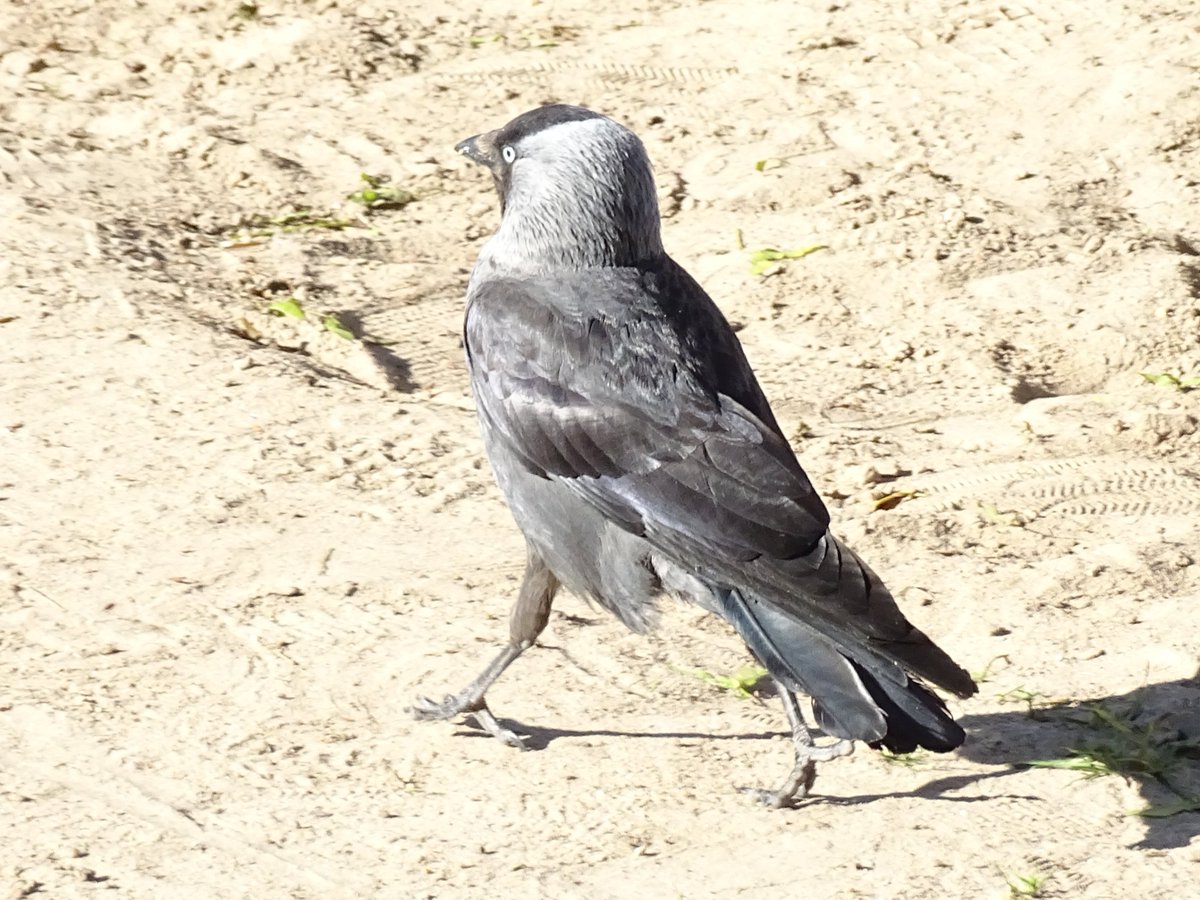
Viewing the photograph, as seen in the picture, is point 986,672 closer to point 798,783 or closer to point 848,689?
point 798,783

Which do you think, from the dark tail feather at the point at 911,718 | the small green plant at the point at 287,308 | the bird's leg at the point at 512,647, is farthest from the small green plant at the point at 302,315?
the dark tail feather at the point at 911,718

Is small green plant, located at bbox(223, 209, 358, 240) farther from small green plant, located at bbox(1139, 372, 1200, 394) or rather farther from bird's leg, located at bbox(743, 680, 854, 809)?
bird's leg, located at bbox(743, 680, 854, 809)

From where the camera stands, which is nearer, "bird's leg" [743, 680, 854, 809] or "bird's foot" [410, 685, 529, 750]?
"bird's leg" [743, 680, 854, 809]

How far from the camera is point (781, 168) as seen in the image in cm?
843

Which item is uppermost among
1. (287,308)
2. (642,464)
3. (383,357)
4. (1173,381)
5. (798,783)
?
(642,464)

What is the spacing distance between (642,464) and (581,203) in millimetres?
999

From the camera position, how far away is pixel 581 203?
5473mm

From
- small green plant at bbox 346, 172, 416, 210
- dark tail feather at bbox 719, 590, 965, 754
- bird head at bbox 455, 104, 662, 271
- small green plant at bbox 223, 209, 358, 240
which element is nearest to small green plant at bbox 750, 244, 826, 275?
small green plant at bbox 346, 172, 416, 210

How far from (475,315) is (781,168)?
3404mm

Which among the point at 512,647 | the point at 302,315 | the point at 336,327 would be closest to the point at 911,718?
the point at 512,647

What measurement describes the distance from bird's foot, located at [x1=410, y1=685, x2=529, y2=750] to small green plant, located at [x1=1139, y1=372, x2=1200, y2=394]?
3285 millimetres

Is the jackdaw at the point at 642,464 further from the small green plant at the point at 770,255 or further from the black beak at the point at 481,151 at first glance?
the small green plant at the point at 770,255

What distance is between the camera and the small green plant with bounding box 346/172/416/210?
8305mm

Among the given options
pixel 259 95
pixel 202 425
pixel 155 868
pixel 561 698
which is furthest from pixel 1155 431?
pixel 259 95
